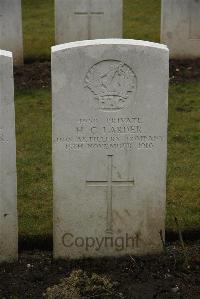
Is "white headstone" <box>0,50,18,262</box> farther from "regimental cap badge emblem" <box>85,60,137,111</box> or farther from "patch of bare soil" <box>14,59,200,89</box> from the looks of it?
"patch of bare soil" <box>14,59,200,89</box>

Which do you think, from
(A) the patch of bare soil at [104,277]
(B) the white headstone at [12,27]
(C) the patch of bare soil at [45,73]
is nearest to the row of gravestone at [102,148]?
(A) the patch of bare soil at [104,277]

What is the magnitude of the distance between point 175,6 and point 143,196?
615 centimetres

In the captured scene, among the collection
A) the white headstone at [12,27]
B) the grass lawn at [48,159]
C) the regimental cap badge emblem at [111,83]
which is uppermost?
the white headstone at [12,27]

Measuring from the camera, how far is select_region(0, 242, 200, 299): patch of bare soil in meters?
5.03

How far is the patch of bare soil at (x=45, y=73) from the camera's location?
33.9ft

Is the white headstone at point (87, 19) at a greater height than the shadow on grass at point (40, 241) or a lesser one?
greater

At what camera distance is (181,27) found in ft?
36.7

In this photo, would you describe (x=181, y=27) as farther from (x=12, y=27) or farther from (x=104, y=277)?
(x=104, y=277)

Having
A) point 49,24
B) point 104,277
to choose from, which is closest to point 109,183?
point 104,277

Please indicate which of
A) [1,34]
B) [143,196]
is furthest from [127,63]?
[1,34]

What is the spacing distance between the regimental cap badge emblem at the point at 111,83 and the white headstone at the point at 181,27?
236 inches

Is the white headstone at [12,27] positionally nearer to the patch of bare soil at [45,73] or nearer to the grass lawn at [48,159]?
the patch of bare soil at [45,73]

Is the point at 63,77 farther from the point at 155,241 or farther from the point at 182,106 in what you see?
the point at 182,106

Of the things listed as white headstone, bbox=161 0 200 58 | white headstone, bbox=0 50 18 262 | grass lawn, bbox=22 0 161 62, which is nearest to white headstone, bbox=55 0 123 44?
grass lawn, bbox=22 0 161 62
